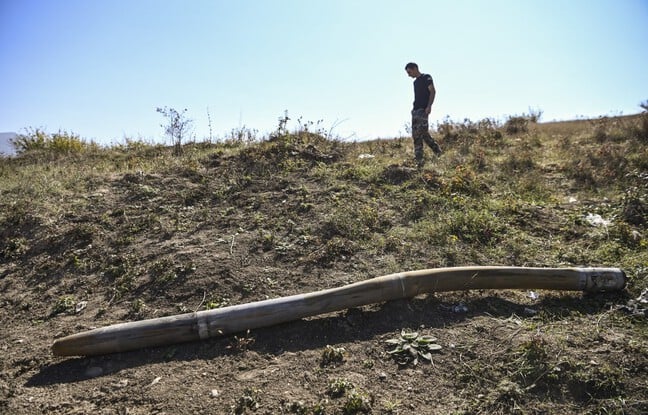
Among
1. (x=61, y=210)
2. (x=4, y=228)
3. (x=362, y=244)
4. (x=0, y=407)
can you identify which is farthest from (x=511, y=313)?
(x=4, y=228)

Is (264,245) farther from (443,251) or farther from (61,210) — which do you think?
(61,210)

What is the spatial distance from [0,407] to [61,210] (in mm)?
3599

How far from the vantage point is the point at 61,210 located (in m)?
5.88

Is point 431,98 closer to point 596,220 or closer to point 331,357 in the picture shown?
point 596,220

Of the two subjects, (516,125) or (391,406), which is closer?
(391,406)

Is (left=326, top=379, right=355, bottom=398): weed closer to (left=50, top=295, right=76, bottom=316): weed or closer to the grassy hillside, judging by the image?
the grassy hillside

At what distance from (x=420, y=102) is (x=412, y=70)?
0.63 meters

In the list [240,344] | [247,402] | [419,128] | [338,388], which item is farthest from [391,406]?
[419,128]

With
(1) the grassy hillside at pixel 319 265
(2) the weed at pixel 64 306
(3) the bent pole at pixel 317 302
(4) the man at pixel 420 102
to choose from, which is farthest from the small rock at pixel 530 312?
(2) the weed at pixel 64 306

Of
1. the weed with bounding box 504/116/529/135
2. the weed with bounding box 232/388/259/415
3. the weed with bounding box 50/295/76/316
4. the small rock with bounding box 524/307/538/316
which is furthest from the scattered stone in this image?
the weed with bounding box 504/116/529/135

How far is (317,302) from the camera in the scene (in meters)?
3.61

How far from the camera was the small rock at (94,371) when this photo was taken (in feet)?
10.4

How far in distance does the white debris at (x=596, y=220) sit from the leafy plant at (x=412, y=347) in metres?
3.61

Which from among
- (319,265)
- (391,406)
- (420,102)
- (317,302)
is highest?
(420,102)
